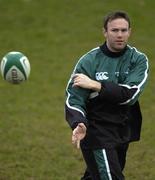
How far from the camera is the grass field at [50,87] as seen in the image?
25.5 ft

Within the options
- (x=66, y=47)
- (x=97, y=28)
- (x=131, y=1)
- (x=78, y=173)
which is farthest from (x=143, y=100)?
(x=131, y=1)

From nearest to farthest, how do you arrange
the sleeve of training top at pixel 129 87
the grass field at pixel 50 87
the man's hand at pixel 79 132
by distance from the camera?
the man's hand at pixel 79 132, the sleeve of training top at pixel 129 87, the grass field at pixel 50 87

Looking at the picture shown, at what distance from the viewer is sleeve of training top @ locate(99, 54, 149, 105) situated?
5.44 m

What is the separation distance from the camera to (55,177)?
24.1ft

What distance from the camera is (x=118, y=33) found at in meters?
5.54

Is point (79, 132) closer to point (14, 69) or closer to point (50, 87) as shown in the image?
point (14, 69)

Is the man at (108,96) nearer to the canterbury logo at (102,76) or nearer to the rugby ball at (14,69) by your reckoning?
the canterbury logo at (102,76)

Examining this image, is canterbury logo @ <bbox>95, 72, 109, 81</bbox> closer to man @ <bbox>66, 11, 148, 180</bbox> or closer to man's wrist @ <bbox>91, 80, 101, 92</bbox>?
man @ <bbox>66, 11, 148, 180</bbox>

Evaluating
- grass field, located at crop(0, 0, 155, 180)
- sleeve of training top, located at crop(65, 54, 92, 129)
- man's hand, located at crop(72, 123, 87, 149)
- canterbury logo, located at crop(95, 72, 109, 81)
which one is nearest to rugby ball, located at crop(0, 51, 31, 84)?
grass field, located at crop(0, 0, 155, 180)

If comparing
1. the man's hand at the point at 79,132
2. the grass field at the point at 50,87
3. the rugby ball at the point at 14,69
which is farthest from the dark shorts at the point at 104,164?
the rugby ball at the point at 14,69

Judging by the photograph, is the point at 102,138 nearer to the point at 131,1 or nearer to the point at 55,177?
the point at 55,177

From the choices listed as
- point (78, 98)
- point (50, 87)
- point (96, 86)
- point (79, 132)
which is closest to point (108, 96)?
point (96, 86)

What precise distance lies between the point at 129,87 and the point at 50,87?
A: 6321 mm

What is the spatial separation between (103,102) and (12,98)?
18.3 feet
